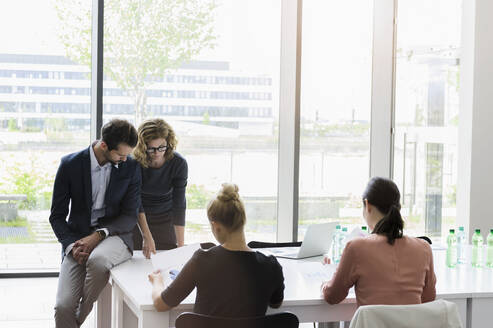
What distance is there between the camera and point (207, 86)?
6.03m

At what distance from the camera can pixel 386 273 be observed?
271cm

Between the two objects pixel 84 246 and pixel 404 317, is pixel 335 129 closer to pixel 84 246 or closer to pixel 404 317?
pixel 84 246

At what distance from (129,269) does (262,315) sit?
0.98m

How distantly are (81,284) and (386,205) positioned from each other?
1.56 meters

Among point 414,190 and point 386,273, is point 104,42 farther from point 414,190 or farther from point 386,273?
point 386,273

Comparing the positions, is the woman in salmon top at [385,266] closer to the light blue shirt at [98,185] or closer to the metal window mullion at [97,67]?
the light blue shirt at [98,185]

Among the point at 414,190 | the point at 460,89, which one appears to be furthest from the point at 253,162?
the point at 460,89

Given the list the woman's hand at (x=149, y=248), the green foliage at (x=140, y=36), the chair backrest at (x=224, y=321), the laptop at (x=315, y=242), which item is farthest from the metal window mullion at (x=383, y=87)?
the chair backrest at (x=224, y=321)

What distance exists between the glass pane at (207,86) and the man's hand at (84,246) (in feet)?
8.64

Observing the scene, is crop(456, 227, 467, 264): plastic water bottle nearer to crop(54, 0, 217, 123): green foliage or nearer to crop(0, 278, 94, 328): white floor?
crop(0, 278, 94, 328): white floor

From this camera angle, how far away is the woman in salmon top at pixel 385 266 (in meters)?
2.72

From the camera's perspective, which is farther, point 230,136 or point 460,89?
point 230,136

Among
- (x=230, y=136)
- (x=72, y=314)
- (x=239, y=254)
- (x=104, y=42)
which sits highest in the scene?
(x=104, y=42)

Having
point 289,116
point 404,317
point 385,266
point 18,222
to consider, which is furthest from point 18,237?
point 404,317
